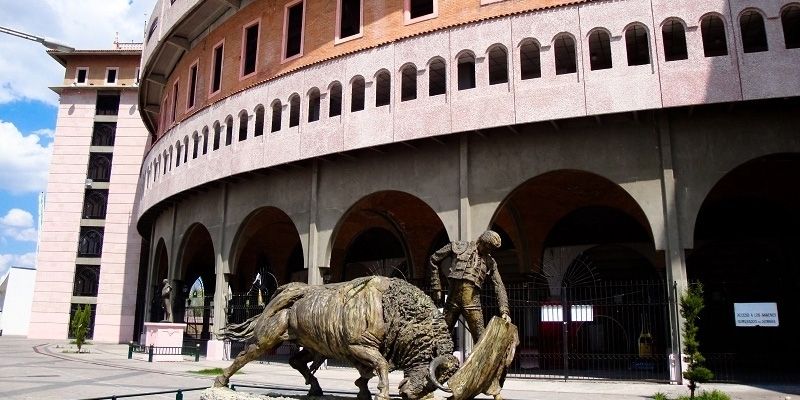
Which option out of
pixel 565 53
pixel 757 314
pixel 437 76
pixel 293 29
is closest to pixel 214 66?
pixel 293 29

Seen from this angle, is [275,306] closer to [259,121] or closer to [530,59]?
[530,59]

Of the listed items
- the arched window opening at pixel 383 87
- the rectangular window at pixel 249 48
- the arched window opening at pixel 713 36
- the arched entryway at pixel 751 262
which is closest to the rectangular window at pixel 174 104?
the rectangular window at pixel 249 48

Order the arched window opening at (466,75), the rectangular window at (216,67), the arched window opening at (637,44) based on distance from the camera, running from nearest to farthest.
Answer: the arched window opening at (637,44) < the arched window opening at (466,75) < the rectangular window at (216,67)

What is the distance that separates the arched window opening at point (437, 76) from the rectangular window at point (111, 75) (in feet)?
111

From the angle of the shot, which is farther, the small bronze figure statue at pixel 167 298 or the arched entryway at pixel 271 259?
the arched entryway at pixel 271 259

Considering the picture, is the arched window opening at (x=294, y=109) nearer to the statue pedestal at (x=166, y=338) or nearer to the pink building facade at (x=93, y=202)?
the statue pedestal at (x=166, y=338)

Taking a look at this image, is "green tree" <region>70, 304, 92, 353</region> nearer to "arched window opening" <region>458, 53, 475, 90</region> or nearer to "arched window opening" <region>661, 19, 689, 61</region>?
"arched window opening" <region>458, 53, 475, 90</region>

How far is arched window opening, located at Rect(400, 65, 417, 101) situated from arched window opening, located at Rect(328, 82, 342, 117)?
2157 millimetres

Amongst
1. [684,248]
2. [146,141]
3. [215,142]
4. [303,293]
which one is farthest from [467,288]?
[146,141]

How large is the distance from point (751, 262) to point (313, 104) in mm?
16446

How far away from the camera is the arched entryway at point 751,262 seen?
19938 millimetres

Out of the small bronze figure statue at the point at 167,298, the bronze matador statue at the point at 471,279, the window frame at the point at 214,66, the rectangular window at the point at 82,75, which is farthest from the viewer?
the rectangular window at the point at 82,75

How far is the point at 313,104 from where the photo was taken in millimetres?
22078

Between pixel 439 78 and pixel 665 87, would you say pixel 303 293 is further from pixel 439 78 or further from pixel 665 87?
pixel 439 78
